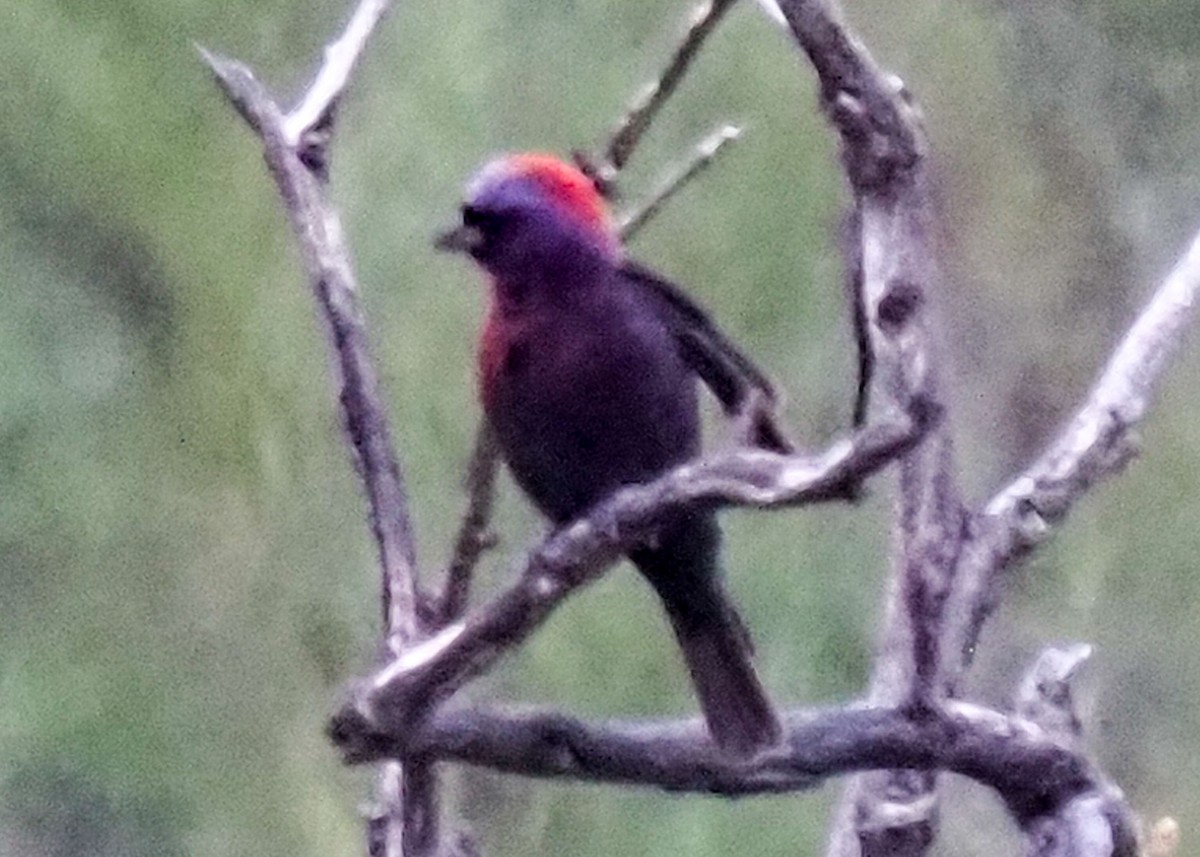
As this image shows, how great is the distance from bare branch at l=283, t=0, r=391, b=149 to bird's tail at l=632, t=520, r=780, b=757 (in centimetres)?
28

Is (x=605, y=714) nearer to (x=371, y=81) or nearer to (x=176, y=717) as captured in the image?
(x=176, y=717)

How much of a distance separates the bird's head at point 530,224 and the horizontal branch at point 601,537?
0.47 feet

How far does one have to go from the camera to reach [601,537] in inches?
24.8

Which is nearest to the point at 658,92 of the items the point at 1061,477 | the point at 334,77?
the point at 334,77

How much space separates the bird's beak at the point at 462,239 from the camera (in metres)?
0.78

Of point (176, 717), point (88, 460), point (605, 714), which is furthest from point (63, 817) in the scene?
point (605, 714)

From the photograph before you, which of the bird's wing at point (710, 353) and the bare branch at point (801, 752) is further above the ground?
the bird's wing at point (710, 353)

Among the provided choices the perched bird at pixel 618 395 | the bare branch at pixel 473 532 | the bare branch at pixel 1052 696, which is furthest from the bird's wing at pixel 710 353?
the bare branch at pixel 1052 696

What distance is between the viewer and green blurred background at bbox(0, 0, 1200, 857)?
3.38 ft

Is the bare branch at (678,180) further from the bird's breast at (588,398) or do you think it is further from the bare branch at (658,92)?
the bird's breast at (588,398)

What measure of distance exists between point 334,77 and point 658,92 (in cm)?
16

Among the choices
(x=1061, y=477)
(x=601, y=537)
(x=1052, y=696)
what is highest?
(x=601, y=537)

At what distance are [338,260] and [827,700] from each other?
16.0 inches

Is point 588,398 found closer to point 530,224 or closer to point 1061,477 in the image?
point 530,224
